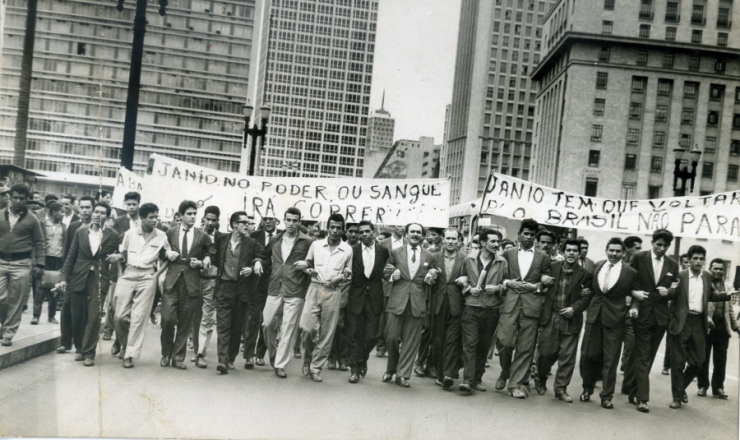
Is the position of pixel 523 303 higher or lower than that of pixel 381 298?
higher

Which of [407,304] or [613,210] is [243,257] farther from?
[613,210]

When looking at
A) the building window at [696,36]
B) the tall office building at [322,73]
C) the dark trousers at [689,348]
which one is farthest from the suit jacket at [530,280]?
the building window at [696,36]

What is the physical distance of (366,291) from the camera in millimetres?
8570

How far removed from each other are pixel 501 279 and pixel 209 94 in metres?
77.5

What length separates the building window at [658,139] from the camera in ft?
164

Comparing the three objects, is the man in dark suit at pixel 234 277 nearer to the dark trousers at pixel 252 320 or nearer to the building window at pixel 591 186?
the dark trousers at pixel 252 320

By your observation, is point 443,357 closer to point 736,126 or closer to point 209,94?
point 736,126

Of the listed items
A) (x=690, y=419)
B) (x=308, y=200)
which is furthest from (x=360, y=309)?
(x=690, y=419)

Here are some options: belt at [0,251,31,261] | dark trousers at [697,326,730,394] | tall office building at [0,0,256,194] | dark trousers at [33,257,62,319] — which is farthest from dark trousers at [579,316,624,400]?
tall office building at [0,0,256,194]

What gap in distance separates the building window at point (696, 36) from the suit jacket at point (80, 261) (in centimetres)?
4250

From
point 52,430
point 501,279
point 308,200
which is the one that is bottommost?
point 52,430

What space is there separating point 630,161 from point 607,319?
157ft

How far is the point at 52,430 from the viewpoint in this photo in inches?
248

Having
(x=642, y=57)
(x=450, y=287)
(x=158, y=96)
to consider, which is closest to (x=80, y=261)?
(x=450, y=287)
